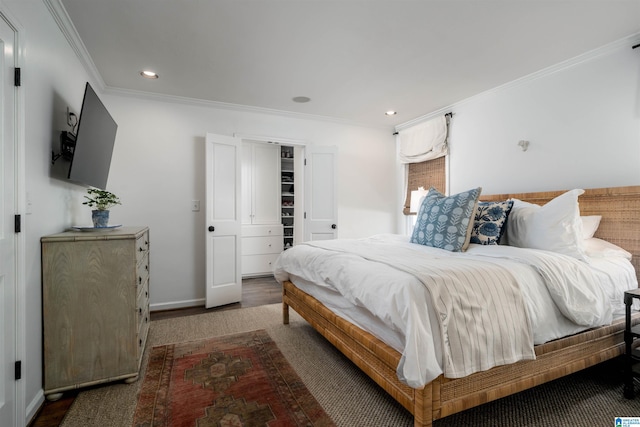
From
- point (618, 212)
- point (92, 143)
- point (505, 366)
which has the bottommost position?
point (505, 366)

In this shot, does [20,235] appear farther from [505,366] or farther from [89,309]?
[505,366]

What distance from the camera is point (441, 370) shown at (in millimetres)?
1318

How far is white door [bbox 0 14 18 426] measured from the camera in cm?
144

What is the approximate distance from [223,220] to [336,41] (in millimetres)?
2378

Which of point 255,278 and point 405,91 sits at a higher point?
point 405,91

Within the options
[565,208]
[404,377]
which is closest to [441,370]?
[404,377]

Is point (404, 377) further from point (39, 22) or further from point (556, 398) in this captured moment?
point (39, 22)

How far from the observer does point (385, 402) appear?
5.85ft

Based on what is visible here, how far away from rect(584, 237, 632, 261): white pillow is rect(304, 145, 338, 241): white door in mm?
2831

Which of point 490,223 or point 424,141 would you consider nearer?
point 490,223

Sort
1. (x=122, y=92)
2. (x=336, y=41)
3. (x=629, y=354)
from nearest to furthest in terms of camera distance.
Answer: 1. (x=629, y=354)
2. (x=336, y=41)
3. (x=122, y=92)

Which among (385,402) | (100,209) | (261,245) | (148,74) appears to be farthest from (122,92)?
(385,402)

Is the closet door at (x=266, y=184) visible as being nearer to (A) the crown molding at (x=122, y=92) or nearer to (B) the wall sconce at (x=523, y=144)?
(A) the crown molding at (x=122, y=92)

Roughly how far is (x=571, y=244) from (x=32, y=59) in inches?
139
